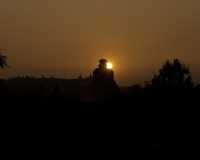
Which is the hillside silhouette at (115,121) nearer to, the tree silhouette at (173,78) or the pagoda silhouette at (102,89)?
the tree silhouette at (173,78)

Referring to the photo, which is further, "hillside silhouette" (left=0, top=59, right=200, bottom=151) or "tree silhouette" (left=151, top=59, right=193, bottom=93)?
"tree silhouette" (left=151, top=59, right=193, bottom=93)

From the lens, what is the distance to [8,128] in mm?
24328

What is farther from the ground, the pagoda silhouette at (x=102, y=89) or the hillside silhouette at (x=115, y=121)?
the pagoda silhouette at (x=102, y=89)

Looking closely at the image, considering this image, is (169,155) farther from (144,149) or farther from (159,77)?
(159,77)

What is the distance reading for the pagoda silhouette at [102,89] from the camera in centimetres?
5056

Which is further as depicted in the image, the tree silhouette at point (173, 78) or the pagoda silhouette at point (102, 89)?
the pagoda silhouette at point (102, 89)

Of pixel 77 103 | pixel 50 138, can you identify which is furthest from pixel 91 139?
pixel 77 103

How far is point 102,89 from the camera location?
51219mm

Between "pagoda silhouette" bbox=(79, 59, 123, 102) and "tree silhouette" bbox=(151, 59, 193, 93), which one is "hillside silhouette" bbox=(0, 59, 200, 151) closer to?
"tree silhouette" bbox=(151, 59, 193, 93)

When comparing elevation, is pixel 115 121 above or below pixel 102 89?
below

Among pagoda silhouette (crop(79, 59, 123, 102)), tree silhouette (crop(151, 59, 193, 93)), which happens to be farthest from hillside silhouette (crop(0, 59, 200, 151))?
pagoda silhouette (crop(79, 59, 123, 102))

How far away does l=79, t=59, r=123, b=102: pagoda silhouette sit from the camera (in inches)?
1991

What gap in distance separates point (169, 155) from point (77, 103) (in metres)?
14.1

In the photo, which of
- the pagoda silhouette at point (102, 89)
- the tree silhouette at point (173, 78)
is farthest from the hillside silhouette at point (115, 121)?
the pagoda silhouette at point (102, 89)
